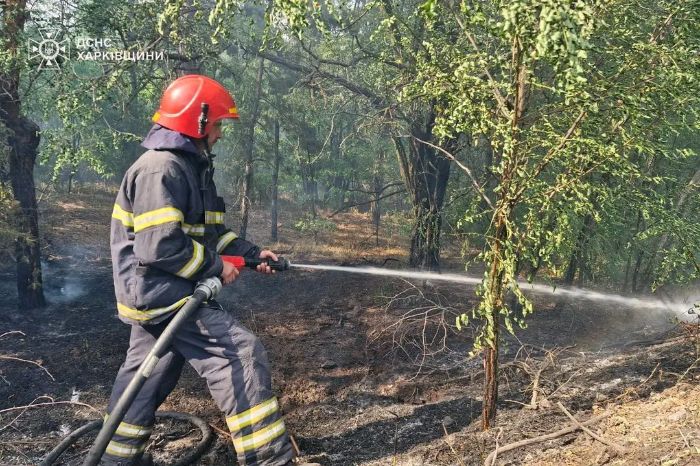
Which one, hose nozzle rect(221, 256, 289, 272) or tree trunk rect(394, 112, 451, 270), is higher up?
tree trunk rect(394, 112, 451, 270)

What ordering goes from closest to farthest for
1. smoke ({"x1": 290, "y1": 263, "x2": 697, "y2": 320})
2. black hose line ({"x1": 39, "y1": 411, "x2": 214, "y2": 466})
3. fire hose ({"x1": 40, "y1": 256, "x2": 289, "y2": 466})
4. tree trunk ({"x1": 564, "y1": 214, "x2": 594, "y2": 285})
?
fire hose ({"x1": 40, "y1": 256, "x2": 289, "y2": 466}), black hose line ({"x1": 39, "y1": 411, "x2": 214, "y2": 466}), tree trunk ({"x1": 564, "y1": 214, "x2": 594, "y2": 285}), smoke ({"x1": 290, "y1": 263, "x2": 697, "y2": 320})

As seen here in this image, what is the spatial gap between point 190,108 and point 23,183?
630cm

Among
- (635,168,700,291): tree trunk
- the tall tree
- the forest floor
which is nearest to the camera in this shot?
the tall tree

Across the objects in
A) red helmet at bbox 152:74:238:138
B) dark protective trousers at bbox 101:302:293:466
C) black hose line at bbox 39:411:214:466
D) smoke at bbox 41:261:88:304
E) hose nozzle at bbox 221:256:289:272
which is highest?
red helmet at bbox 152:74:238:138

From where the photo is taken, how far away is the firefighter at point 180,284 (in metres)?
2.73

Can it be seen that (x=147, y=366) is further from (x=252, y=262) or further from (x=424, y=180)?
(x=424, y=180)

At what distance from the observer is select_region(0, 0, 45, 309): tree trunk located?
7430 mm

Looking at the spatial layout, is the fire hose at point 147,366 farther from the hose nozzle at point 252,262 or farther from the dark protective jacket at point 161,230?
the hose nozzle at point 252,262

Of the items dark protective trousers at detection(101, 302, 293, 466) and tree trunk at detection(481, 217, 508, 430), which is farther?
tree trunk at detection(481, 217, 508, 430)

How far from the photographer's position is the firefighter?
8.97ft

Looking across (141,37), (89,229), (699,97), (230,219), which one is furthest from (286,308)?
(230,219)

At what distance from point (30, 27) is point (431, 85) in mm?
6614

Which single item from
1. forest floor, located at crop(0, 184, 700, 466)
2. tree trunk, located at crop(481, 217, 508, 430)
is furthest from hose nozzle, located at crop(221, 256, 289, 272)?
tree trunk, located at crop(481, 217, 508, 430)

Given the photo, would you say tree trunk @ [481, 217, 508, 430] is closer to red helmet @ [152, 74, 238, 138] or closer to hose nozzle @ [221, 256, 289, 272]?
hose nozzle @ [221, 256, 289, 272]
